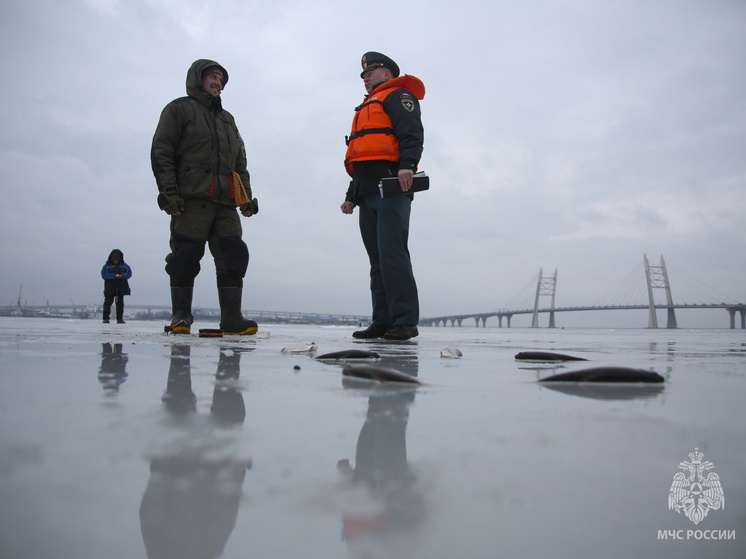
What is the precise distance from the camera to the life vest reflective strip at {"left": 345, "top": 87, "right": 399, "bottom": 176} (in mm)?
2871

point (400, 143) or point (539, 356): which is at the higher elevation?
point (400, 143)

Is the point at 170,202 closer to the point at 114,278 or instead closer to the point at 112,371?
the point at 112,371

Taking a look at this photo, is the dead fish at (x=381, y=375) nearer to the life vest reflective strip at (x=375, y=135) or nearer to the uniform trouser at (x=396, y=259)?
the uniform trouser at (x=396, y=259)

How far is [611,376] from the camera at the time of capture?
3.03 feet

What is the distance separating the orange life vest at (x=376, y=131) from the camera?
2.87 metres

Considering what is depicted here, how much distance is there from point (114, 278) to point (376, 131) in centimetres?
653

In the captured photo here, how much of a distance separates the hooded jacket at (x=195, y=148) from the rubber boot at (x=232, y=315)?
598 mm

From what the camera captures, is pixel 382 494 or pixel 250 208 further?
pixel 250 208

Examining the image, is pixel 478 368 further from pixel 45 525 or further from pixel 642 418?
pixel 45 525

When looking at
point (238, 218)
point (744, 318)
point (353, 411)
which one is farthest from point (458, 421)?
point (744, 318)

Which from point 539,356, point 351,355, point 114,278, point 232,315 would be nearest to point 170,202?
point 232,315

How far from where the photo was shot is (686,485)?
38 centimetres

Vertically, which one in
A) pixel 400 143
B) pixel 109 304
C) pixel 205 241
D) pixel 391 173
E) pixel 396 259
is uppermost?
pixel 400 143

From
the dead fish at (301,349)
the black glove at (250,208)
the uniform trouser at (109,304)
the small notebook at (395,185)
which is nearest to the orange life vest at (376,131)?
the small notebook at (395,185)
